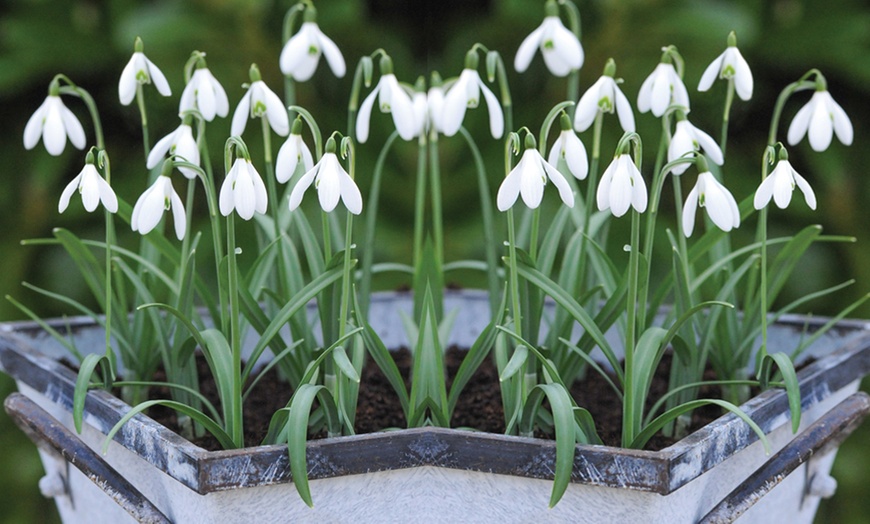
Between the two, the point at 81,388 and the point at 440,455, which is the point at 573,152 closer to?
the point at 440,455

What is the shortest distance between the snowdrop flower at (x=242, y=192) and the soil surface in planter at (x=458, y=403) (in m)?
0.35

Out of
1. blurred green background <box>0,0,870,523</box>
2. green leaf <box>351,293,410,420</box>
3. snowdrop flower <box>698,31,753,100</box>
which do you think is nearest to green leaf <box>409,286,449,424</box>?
green leaf <box>351,293,410,420</box>

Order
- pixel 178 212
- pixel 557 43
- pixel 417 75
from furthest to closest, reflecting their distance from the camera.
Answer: pixel 417 75
pixel 557 43
pixel 178 212

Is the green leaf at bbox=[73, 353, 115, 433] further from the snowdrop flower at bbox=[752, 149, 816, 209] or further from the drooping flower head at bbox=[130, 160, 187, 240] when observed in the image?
the snowdrop flower at bbox=[752, 149, 816, 209]

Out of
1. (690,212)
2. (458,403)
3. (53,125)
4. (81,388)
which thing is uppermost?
(53,125)

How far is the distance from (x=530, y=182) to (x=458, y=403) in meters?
0.47

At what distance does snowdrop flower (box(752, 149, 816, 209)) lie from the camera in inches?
32.2

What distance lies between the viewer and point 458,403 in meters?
1.18

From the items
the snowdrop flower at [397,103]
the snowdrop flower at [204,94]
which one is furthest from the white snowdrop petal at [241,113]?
the snowdrop flower at [397,103]

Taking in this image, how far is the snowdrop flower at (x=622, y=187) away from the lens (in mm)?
751

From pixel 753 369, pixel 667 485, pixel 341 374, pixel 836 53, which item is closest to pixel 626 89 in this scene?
pixel 836 53

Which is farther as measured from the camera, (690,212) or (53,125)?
(53,125)

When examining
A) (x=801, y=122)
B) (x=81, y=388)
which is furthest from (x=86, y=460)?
(x=801, y=122)

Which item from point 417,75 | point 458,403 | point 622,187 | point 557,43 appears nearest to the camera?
point 622,187
